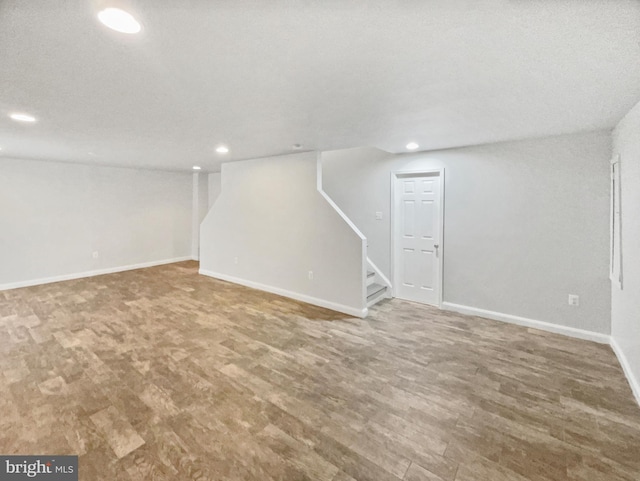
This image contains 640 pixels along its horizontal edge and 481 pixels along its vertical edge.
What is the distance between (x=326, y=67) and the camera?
178cm

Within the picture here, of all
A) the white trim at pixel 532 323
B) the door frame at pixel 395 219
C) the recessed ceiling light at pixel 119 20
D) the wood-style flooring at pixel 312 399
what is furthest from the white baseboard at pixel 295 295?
the recessed ceiling light at pixel 119 20

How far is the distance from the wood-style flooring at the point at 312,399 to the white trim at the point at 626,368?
6 centimetres

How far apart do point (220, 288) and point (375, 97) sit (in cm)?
437

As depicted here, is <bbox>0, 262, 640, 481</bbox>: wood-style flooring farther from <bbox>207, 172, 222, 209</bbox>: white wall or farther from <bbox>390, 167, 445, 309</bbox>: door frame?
<bbox>207, 172, 222, 209</bbox>: white wall

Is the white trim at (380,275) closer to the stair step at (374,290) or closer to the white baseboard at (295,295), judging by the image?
the stair step at (374,290)

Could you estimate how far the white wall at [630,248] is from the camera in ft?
7.62

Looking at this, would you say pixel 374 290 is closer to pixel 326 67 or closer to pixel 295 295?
pixel 295 295

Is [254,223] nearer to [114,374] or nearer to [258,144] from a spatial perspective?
[258,144]

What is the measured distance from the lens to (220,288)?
534cm

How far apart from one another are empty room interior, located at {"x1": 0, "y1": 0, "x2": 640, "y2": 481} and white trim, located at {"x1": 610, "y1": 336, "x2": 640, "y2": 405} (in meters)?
0.03

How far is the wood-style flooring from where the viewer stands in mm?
1692

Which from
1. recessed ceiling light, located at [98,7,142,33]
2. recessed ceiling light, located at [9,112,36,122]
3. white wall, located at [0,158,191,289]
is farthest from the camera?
white wall, located at [0,158,191,289]

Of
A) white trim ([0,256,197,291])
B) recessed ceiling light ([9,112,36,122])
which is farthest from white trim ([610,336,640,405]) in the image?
white trim ([0,256,197,291])

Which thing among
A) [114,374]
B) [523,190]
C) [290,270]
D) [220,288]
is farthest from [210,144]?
[523,190]
